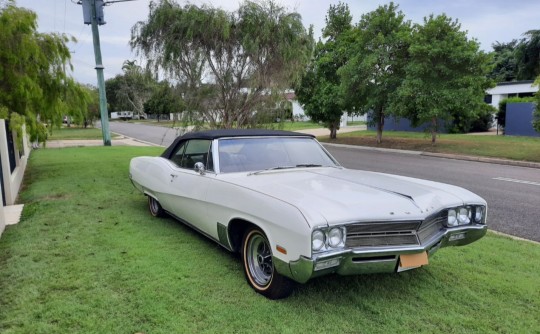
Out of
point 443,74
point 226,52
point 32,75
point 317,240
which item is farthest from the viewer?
point 443,74

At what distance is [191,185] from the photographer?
4422 millimetres

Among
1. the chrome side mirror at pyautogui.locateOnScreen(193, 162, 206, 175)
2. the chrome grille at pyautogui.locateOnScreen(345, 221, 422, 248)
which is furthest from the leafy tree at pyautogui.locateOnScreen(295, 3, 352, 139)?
the chrome grille at pyautogui.locateOnScreen(345, 221, 422, 248)

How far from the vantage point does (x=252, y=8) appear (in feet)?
32.5

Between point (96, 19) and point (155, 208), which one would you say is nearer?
point (155, 208)

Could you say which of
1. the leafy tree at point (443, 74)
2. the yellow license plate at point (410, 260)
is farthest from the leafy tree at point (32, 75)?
the leafy tree at point (443, 74)

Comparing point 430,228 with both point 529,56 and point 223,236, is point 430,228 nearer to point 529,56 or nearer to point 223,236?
point 223,236

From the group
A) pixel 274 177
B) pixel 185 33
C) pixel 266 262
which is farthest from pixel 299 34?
pixel 266 262

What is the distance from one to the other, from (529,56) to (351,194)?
144 ft

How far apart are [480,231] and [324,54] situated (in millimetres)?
21616

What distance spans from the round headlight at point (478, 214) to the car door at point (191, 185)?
97.3 inches

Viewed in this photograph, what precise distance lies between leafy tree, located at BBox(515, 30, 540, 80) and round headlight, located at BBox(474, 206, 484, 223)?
41.3 meters

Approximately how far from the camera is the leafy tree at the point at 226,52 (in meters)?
9.82

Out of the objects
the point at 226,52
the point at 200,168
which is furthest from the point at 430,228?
the point at 226,52

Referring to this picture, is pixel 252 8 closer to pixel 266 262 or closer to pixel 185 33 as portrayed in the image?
pixel 185 33
